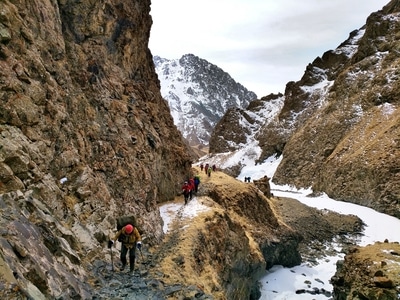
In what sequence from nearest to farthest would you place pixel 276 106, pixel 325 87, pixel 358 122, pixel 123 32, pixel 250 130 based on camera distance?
1. pixel 123 32
2. pixel 358 122
3. pixel 325 87
4. pixel 250 130
5. pixel 276 106

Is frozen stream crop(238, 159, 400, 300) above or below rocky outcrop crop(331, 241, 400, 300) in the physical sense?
below

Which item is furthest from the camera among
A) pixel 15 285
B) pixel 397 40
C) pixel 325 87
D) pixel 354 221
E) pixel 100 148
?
pixel 325 87

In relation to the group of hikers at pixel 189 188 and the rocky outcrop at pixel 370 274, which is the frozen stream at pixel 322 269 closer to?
the rocky outcrop at pixel 370 274

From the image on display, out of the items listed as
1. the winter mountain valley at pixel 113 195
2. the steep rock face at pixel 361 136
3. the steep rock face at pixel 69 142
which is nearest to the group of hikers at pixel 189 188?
the winter mountain valley at pixel 113 195

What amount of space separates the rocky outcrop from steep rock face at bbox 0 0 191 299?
464 inches

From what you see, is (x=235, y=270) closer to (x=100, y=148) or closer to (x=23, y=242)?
(x=100, y=148)

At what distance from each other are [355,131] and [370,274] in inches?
1857

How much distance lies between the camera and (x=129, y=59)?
29922 millimetres

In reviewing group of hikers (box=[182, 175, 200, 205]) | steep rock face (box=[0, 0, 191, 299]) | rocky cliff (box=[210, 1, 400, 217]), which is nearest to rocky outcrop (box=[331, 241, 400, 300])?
steep rock face (box=[0, 0, 191, 299])

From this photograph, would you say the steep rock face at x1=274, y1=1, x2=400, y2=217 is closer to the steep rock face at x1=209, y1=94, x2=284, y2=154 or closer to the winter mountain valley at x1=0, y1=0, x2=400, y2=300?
the winter mountain valley at x1=0, y1=0, x2=400, y2=300

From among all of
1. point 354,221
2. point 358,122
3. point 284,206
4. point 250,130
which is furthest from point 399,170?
point 250,130

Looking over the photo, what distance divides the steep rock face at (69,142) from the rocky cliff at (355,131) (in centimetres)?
3305

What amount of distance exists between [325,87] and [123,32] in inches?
3416

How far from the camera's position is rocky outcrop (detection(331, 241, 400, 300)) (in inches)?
717
